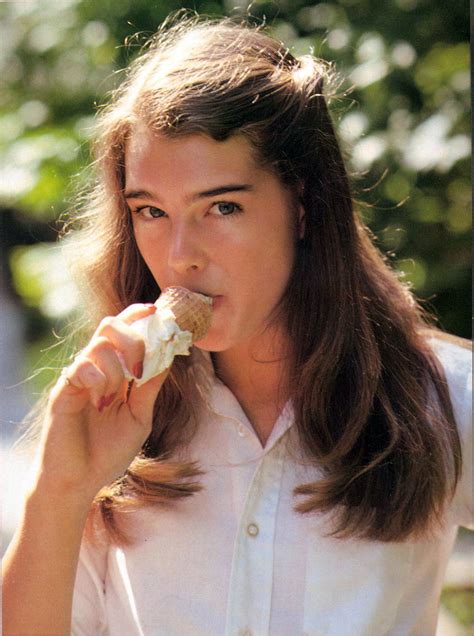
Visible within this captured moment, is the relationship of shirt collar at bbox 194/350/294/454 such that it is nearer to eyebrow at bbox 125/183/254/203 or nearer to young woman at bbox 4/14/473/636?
young woman at bbox 4/14/473/636

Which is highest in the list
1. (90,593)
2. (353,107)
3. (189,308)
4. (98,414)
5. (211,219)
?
(353,107)

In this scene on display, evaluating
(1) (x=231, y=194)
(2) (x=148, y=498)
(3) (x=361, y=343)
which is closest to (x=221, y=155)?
(1) (x=231, y=194)

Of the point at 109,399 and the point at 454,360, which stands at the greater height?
the point at 454,360

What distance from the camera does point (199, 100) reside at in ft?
3.29

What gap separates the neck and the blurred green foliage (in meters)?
0.25

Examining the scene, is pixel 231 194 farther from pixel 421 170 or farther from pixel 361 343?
pixel 421 170

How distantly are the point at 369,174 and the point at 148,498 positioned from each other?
644 mm

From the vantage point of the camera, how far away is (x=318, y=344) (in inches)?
45.2

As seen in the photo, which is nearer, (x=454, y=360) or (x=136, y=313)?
(x=136, y=313)

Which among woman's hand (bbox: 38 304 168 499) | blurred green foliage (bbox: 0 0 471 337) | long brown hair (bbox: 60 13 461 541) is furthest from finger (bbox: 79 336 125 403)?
blurred green foliage (bbox: 0 0 471 337)

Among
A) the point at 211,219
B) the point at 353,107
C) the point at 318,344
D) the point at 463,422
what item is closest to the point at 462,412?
the point at 463,422

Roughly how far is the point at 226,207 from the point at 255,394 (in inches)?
10.9

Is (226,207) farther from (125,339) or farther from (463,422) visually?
(463,422)

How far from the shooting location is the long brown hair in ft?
3.59
